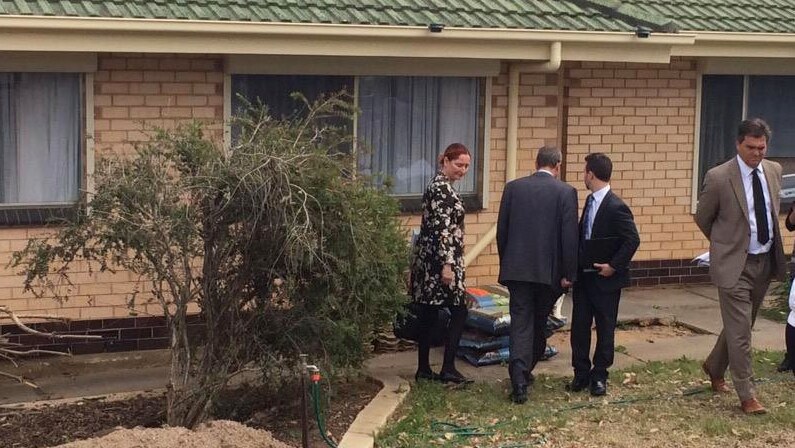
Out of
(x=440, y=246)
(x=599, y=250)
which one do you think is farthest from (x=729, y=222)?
(x=440, y=246)

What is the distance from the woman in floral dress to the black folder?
2.64ft

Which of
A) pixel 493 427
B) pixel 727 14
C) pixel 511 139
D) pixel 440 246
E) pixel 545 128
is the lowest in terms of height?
pixel 493 427

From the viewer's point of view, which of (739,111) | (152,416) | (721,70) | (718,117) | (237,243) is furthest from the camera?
(739,111)

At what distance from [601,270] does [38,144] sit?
163 inches

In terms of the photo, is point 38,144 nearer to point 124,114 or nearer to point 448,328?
point 124,114

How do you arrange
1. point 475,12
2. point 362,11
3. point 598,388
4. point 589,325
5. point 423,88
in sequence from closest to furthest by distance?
point 598,388 → point 589,325 → point 362,11 → point 475,12 → point 423,88

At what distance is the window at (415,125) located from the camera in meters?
10.1

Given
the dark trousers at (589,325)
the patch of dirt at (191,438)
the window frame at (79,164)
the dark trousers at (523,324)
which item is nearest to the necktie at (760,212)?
the dark trousers at (589,325)

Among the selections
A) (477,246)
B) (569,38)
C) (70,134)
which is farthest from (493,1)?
(70,134)

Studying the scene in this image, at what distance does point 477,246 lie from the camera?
34.2ft

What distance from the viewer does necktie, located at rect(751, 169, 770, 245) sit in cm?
741

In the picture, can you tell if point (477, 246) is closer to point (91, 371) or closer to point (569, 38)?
point (569, 38)

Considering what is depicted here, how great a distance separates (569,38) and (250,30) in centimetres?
271

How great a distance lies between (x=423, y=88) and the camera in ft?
34.0
